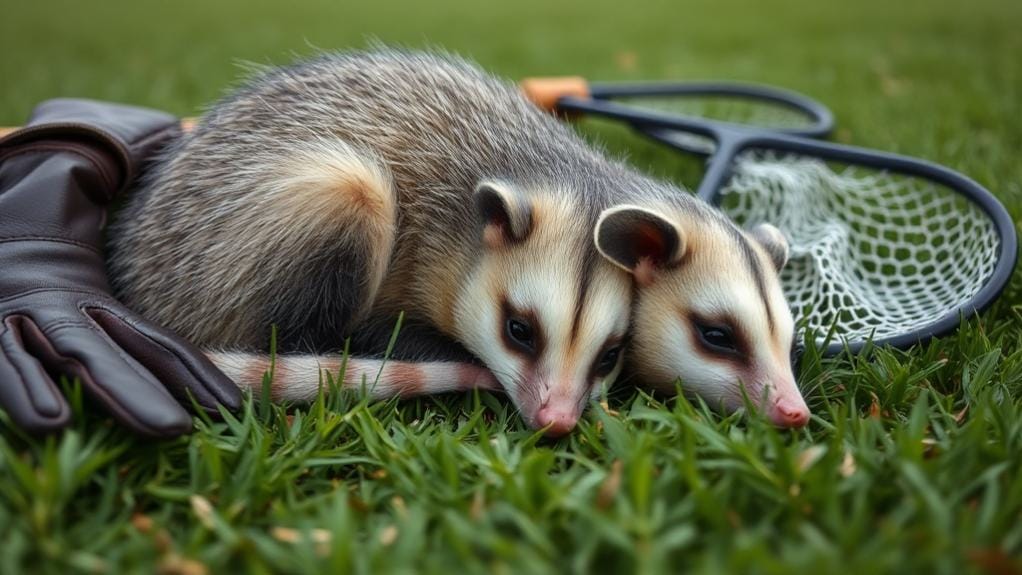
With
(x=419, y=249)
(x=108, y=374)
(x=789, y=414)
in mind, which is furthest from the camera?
(x=419, y=249)

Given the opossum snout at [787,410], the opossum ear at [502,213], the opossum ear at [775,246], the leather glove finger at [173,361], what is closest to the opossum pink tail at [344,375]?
the leather glove finger at [173,361]

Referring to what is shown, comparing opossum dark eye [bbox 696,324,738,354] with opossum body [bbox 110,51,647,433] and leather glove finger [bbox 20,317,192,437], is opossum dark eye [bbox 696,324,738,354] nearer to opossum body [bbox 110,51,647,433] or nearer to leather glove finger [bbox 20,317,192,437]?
opossum body [bbox 110,51,647,433]

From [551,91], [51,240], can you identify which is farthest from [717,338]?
[551,91]

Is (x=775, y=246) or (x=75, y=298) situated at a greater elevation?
(x=775, y=246)

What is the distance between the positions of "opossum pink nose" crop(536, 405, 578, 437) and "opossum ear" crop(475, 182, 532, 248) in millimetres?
552

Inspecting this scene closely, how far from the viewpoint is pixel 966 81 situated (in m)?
6.13

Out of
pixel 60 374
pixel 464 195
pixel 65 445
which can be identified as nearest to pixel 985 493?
pixel 464 195

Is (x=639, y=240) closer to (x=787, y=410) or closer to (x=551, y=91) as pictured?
(x=787, y=410)

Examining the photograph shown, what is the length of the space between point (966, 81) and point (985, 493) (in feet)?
17.6

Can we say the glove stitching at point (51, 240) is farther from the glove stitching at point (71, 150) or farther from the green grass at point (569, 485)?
the green grass at point (569, 485)

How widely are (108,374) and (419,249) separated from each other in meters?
1.06

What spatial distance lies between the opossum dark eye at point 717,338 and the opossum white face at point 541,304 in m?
0.23

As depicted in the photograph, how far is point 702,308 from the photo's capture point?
7.86 ft

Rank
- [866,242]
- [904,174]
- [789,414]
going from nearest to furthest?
[789,414] < [904,174] < [866,242]
